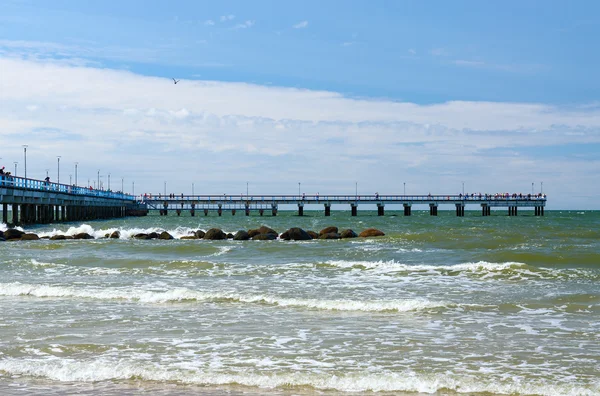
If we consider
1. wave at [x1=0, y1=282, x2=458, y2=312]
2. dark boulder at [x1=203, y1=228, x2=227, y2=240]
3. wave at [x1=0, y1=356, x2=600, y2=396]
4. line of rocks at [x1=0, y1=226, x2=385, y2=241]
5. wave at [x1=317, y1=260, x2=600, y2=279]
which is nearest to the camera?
wave at [x1=0, y1=356, x2=600, y2=396]

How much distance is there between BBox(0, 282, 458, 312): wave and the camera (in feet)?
45.6

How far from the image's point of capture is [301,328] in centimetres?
1170

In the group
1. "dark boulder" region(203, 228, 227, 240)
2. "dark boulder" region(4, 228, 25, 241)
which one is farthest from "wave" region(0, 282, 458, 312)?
"dark boulder" region(4, 228, 25, 241)

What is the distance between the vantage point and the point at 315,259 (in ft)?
82.4

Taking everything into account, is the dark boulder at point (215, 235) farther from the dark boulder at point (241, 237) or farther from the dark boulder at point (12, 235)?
the dark boulder at point (12, 235)

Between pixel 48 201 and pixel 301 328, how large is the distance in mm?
52627

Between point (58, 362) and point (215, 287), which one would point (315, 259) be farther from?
point (58, 362)

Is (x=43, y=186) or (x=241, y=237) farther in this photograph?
(x=43, y=186)

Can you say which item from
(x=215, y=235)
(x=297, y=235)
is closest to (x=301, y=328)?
(x=297, y=235)

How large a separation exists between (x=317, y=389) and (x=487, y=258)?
17.6 m

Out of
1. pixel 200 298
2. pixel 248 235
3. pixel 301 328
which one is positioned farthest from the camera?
pixel 248 235

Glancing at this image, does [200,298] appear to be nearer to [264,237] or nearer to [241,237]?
[264,237]

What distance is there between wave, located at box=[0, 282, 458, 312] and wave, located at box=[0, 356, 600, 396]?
524 cm

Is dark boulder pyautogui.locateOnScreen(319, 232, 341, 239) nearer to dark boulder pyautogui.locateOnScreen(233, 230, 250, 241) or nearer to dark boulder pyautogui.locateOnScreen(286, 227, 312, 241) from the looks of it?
dark boulder pyautogui.locateOnScreen(286, 227, 312, 241)
